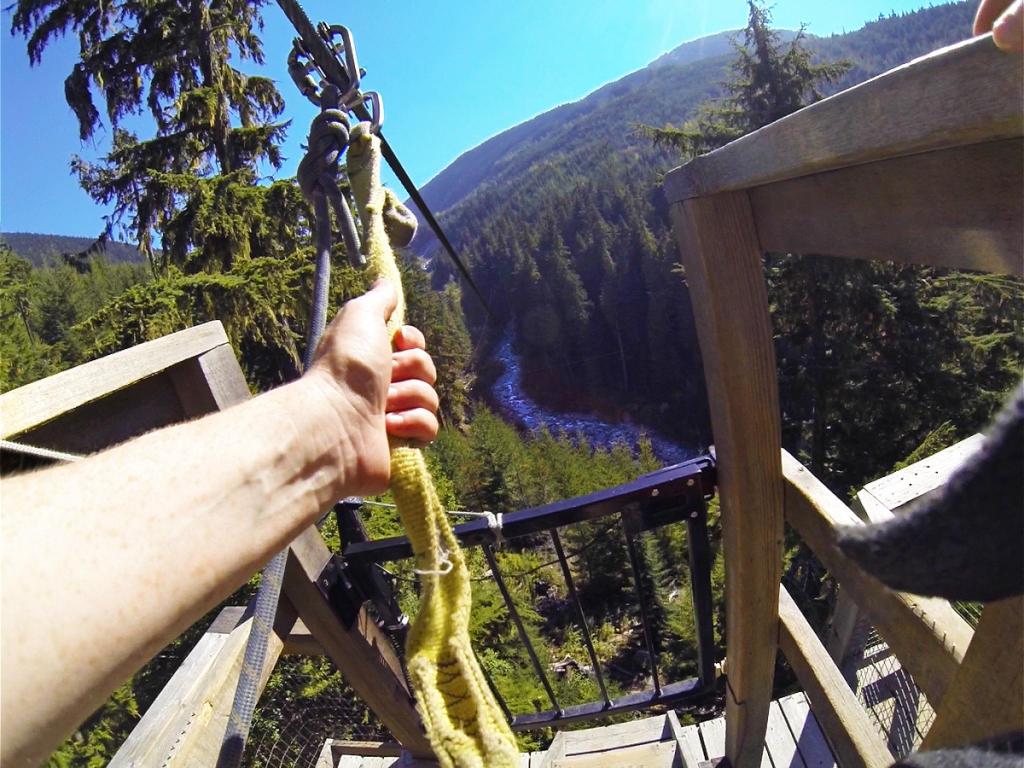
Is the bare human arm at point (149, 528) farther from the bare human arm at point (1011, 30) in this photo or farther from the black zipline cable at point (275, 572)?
the bare human arm at point (1011, 30)

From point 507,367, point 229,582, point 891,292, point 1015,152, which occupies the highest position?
point 1015,152

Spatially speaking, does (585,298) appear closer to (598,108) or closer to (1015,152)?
(1015,152)

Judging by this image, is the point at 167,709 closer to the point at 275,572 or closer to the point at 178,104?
the point at 275,572

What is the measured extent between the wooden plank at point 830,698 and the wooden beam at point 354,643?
85 centimetres

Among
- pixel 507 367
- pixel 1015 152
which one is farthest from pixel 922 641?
pixel 507 367

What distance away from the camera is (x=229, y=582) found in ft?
1.63

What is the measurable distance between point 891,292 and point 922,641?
421 inches

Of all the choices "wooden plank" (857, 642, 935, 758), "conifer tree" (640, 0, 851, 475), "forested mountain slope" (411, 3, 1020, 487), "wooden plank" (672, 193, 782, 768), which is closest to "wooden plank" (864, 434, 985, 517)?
"wooden plank" (672, 193, 782, 768)

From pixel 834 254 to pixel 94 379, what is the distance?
0.94 m

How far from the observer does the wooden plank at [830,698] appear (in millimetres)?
1124

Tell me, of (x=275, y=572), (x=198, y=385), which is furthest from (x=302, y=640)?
(x=198, y=385)

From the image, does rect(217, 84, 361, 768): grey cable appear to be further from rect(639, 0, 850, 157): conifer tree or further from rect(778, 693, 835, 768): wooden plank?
rect(639, 0, 850, 157): conifer tree

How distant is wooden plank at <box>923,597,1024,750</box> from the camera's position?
49cm

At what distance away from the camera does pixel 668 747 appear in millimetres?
1668
